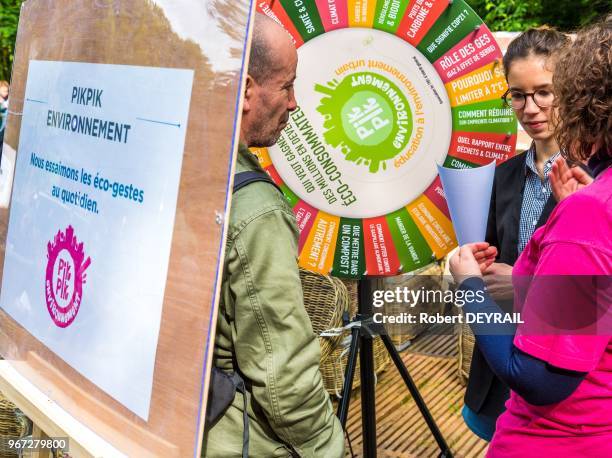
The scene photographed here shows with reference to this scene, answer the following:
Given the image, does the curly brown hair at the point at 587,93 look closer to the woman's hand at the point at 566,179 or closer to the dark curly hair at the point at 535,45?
the woman's hand at the point at 566,179

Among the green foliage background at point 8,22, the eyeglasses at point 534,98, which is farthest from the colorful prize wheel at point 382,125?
the green foliage background at point 8,22

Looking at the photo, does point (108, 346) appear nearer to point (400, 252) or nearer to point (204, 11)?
point (204, 11)

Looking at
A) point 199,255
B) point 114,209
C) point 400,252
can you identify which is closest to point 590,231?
point 199,255

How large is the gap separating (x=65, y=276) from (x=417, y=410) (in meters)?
2.27

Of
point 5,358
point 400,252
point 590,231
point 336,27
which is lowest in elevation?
point 5,358

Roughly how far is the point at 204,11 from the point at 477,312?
65cm

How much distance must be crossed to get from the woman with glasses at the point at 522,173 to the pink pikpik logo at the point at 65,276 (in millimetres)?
907

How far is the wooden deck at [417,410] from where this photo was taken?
9.85ft

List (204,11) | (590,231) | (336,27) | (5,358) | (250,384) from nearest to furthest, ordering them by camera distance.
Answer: (590,231)
(204,11)
(250,384)
(5,358)
(336,27)

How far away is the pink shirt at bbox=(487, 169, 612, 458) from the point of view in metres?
1.01

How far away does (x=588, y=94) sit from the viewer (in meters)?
1.10

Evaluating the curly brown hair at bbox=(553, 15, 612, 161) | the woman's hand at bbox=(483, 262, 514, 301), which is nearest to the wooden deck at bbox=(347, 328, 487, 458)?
the woman's hand at bbox=(483, 262, 514, 301)

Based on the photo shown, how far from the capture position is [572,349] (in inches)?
41.0

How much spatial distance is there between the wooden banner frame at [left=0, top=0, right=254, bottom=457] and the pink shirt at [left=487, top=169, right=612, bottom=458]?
468mm
